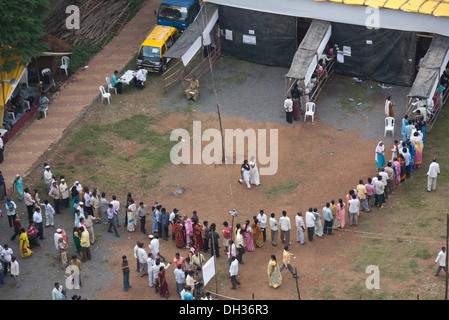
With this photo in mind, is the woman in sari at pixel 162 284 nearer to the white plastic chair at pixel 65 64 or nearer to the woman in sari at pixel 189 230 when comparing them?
the woman in sari at pixel 189 230

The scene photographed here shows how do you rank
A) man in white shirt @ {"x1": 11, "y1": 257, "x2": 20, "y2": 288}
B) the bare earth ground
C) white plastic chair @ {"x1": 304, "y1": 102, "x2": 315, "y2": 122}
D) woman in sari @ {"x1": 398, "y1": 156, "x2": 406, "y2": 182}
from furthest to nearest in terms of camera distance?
white plastic chair @ {"x1": 304, "y1": 102, "x2": 315, "y2": 122}, woman in sari @ {"x1": 398, "y1": 156, "x2": 406, "y2": 182}, the bare earth ground, man in white shirt @ {"x1": 11, "y1": 257, "x2": 20, "y2": 288}

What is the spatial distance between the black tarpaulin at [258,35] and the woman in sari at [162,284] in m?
14.7

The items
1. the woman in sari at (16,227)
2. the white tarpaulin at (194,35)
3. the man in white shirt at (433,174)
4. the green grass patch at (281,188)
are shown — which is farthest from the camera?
the white tarpaulin at (194,35)

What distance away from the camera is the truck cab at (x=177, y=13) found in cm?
4138

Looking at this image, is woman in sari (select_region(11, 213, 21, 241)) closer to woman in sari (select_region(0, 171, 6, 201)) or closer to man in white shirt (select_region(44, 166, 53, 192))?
woman in sari (select_region(0, 171, 6, 201))

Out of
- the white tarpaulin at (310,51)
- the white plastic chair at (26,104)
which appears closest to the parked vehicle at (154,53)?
the white plastic chair at (26,104)

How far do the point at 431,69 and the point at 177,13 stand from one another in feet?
39.6

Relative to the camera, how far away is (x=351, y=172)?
111 ft

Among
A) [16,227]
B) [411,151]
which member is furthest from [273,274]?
[16,227]

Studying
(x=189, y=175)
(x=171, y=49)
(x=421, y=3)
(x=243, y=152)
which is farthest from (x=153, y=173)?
(x=421, y=3)

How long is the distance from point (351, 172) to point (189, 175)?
→ 5.97 meters

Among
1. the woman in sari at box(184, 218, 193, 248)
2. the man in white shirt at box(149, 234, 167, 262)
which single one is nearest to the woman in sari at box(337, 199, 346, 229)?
the woman in sari at box(184, 218, 193, 248)

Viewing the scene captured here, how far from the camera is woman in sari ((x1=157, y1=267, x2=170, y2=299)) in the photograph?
2823 cm

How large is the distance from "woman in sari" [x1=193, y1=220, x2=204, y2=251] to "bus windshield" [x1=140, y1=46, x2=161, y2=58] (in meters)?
11.4
